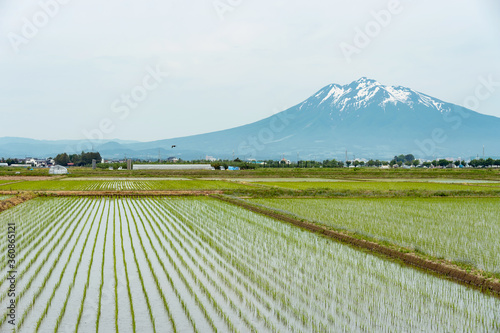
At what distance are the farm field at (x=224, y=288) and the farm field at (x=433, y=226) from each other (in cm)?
120

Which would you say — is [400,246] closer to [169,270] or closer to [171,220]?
[169,270]

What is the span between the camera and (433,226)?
34.4 ft

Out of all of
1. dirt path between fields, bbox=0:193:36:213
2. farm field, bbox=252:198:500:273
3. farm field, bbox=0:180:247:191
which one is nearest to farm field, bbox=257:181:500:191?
farm field, bbox=0:180:247:191

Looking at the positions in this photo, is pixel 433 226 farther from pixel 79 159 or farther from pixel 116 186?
pixel 79 159

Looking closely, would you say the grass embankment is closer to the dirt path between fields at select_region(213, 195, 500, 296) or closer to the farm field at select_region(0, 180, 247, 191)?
the farm field at select_region(0, 180, 247, 191)

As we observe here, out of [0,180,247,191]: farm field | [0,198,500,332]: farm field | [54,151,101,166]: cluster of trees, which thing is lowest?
[0,180,247,191]: farm field

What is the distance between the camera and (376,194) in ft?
70.3

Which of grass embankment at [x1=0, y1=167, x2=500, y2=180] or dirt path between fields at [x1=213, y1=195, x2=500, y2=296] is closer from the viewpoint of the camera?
dirt path between fields at [x1=213, y1=195, x2=500, y2=296]

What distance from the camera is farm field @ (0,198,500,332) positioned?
14.3ft

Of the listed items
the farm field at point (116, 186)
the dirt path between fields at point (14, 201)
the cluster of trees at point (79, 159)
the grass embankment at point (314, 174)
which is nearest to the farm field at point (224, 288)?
the dirt path between fields at point (14, 201)

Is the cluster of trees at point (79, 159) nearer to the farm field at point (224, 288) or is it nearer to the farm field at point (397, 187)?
the farm field at point (397, 187)

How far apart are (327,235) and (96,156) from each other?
9868cm

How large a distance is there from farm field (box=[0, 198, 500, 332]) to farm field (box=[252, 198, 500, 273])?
1204 mm

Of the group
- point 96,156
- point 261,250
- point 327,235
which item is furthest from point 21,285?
point 96,156
